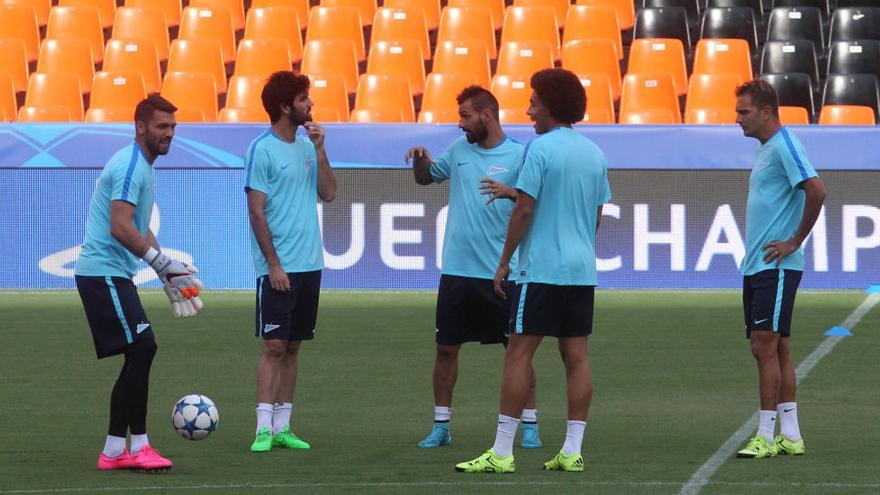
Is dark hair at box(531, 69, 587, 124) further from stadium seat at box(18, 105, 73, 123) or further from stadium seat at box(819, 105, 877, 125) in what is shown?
stadium seat at box(18, 105, 73, 123)

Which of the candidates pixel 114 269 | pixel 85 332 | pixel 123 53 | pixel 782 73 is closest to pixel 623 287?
pixel 782 73

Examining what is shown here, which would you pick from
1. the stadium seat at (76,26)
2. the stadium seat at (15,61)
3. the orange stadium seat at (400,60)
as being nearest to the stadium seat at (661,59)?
the orange stadium seat at (400,60)

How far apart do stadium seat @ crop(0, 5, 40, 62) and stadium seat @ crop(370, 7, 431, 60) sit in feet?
14.7

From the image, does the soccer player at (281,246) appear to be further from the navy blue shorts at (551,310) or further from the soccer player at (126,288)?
the navy blue shorts at (551,310)

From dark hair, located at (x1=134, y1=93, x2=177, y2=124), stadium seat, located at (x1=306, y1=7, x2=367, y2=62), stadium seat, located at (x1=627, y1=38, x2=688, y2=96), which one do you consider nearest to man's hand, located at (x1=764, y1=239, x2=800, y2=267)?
dark hair, located at (x1=134, y1=93, x2=177, y2=124)

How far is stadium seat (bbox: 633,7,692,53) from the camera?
796 inches

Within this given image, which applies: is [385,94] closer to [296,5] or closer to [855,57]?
[296,5]

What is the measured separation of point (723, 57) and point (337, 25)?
4.89 metres

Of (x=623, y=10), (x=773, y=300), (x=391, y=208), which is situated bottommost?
(x=773, y=300)

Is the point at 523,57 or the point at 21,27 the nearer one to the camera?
the point at 523,57

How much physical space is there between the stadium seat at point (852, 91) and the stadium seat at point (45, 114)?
29.2 ft

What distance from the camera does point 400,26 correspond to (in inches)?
799

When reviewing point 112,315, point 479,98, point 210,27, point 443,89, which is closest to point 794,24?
point 443,89

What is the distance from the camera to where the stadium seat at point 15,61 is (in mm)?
20188
